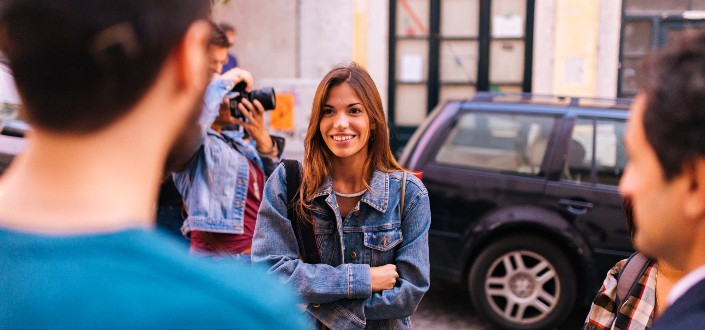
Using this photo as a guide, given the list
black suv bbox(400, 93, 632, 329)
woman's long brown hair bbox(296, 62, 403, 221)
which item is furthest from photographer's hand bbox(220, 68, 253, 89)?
black suv bbox(400, 93, 632, 329)

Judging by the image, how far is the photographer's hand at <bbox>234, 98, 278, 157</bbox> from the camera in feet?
11.1

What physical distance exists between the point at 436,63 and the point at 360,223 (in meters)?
8.57

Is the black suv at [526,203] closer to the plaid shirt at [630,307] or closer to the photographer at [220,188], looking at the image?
the photographer at [220,188]

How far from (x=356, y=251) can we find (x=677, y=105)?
1.45 meters

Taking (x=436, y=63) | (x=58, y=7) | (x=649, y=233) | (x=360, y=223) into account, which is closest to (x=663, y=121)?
(x=649, y=233)

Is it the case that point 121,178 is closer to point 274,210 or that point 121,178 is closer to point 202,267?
point 202,267

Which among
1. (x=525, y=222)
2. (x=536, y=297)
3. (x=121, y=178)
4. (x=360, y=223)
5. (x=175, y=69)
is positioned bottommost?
(x=536, y=297)

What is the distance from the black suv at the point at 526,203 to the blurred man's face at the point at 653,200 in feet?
11.7

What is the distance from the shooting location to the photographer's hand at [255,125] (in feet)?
11.1

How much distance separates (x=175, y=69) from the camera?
2.86 ft

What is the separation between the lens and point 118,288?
0.76 meters

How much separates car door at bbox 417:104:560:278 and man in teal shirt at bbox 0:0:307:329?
407 centimetres

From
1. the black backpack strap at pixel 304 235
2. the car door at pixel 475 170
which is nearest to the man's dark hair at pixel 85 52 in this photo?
the black backpack strap at pixel 304 235

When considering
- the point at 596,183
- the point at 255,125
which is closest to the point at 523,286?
the point at 596,183
